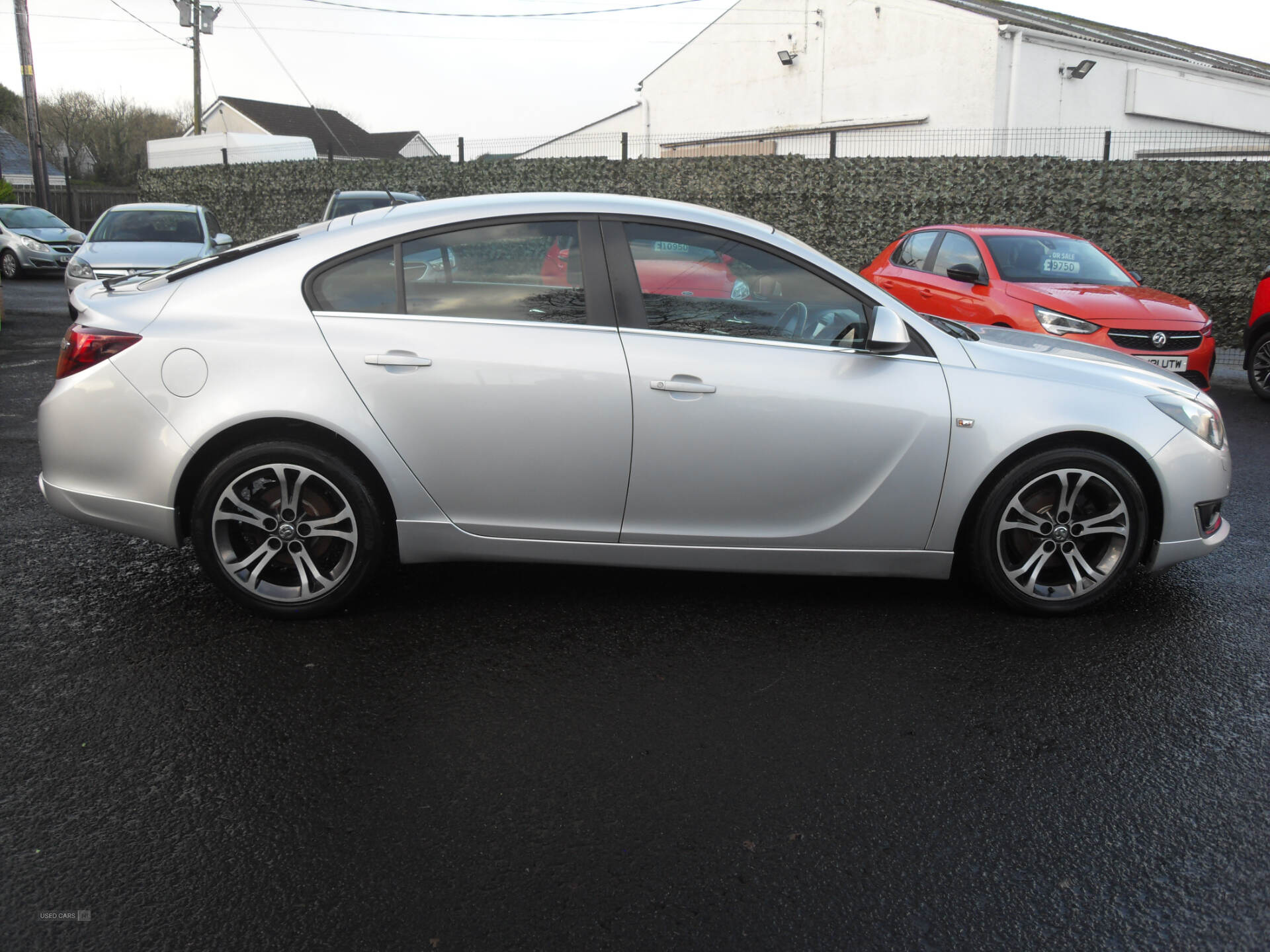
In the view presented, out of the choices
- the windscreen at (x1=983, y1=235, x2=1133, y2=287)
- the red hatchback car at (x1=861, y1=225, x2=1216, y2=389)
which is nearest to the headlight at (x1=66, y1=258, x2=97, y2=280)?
the red hatchback car at (x1=861, y1=225, x2=1216, y2=389)

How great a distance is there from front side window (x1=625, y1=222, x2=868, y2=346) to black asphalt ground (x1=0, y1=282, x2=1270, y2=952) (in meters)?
1.17

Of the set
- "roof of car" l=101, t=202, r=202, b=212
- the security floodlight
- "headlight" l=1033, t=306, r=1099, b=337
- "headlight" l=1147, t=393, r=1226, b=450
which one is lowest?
"headlight" l=1147, t=393, r=1226, b=450

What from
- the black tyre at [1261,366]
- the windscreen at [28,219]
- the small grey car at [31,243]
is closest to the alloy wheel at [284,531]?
the black tyre at [1261,366]

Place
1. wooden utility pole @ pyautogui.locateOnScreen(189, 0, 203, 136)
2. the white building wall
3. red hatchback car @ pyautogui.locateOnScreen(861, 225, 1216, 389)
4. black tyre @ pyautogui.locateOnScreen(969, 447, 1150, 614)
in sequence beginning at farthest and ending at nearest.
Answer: wooden utility pole @ pyautogui.locateOnScreen(189, 0, 203, 136)
the white building wall
red hatchback car @ pyautogui.locateOnScreen(861, 225, 1216, 389)
black tyre @ pyautogui.locateOnScreen(969, 447, 1150, 614)

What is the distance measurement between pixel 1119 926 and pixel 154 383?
3622 mm

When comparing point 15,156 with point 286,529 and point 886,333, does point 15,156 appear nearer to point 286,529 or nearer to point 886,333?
point 286,529

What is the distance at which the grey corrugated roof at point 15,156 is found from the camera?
55656 millimetres

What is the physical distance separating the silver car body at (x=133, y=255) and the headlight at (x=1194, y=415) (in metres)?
12.1

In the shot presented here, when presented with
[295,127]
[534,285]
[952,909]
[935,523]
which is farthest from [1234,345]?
[295,127]

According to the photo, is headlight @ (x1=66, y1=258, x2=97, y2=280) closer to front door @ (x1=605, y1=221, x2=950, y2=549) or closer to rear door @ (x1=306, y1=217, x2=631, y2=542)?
rear door @ (x1=306, y1=217, x2=631, y2=542)

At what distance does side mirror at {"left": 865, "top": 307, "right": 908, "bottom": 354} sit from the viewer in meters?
4.02

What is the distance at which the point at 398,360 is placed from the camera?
3.97m

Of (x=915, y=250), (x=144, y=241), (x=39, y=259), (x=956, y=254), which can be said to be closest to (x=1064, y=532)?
(x=956, y=254)

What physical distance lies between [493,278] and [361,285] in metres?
0.52
